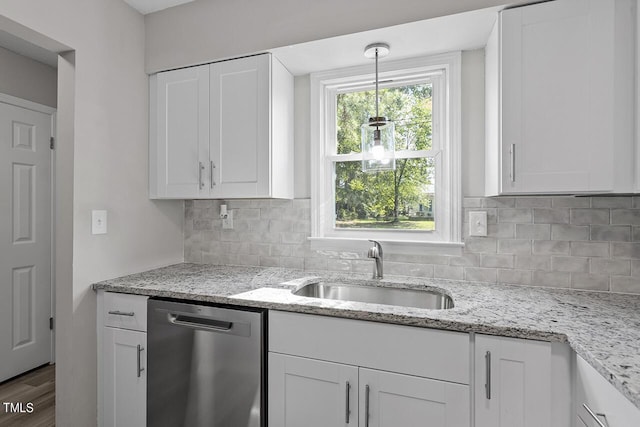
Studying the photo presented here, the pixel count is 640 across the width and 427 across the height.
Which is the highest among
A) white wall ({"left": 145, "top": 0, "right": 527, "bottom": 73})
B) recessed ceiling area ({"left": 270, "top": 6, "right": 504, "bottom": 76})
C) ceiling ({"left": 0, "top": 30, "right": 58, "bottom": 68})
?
ceiling ({"left": 0, "top": 30, "right": 58, "bottom": 68})

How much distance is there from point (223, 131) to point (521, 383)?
1.81m

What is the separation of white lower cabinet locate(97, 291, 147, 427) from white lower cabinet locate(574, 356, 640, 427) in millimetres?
1778

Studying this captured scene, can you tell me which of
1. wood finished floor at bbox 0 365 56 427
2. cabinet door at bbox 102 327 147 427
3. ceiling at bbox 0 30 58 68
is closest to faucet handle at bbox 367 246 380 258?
cabinet door at bbox 102 327 147 427

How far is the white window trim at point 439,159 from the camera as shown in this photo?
6.28ft

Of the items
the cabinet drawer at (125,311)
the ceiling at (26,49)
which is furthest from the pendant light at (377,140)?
the ceiling at (26,49)

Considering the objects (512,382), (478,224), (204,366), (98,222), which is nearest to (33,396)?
(98,222)

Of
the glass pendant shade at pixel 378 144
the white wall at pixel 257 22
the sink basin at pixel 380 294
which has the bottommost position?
the sink basin at pixel 380 294

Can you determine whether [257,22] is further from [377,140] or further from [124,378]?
[124,378]

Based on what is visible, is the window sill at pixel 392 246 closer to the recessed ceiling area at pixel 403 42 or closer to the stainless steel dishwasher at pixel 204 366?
the stainless steel dishwasher at pixel 204 366

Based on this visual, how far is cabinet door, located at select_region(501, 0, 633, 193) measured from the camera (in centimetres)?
136

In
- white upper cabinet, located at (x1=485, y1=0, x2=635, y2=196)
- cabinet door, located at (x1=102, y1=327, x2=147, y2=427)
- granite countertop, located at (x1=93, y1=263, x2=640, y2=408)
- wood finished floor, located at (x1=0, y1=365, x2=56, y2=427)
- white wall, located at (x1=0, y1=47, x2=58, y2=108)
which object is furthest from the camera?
white wall, located at (x1=0, y1=47, x2=58, y2=108)

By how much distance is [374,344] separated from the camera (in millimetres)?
1339

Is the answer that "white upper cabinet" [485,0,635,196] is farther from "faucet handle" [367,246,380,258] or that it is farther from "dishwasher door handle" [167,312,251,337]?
"dishwasher door handle" [167,312,251,337]

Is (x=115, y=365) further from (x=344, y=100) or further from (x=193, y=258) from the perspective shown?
(x=344, y=100)
